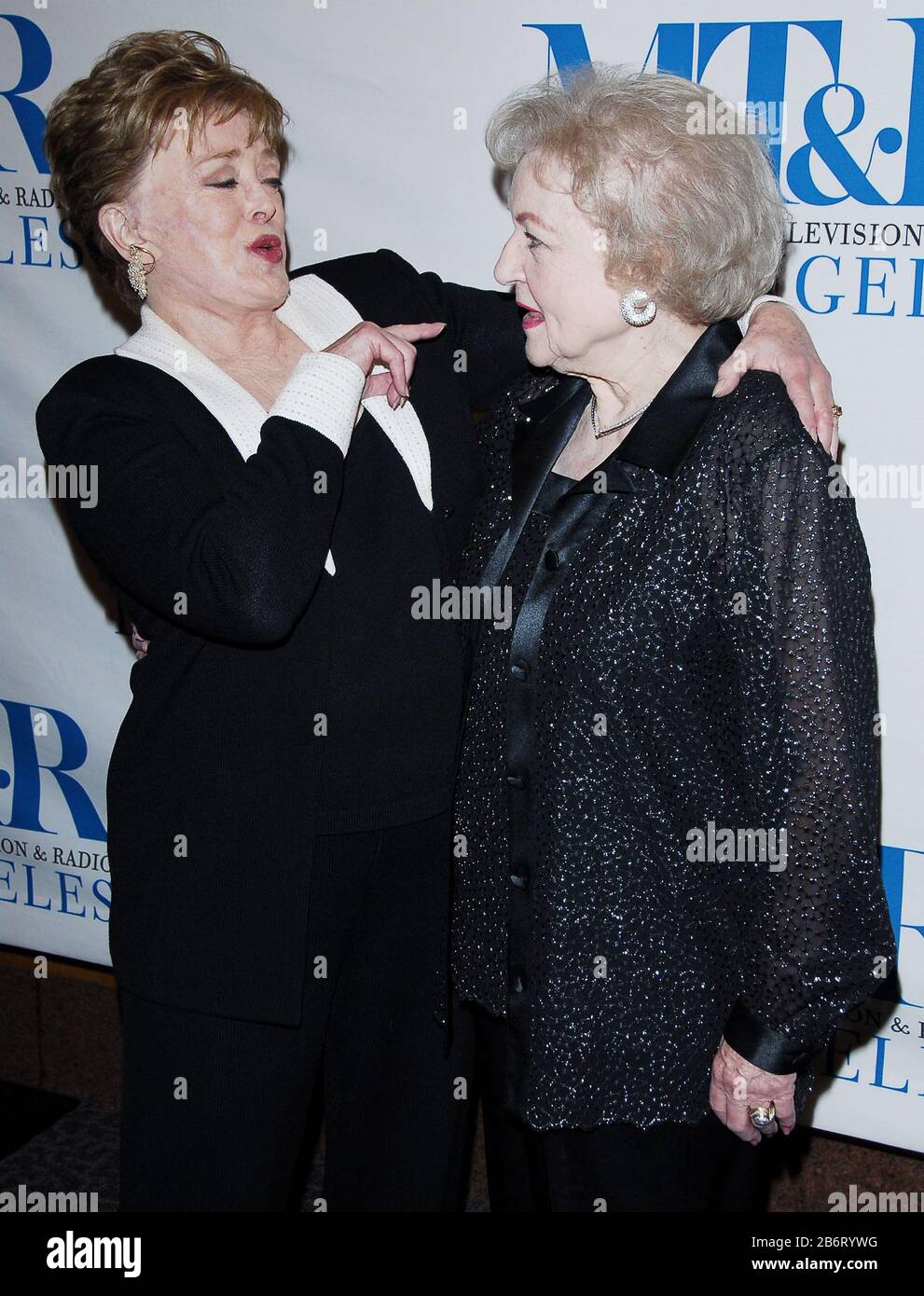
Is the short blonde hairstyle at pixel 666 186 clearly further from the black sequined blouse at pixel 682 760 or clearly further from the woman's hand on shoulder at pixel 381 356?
the woman's hand on shoulder at pixel 381 356

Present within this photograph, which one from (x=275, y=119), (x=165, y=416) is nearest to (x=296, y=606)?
(x=165, y=416)

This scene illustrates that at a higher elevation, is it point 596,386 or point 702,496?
point 596,386

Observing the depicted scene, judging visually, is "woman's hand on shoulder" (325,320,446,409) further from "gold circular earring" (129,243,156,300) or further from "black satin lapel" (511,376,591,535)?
"gold circular earring" (129,243,156,300)

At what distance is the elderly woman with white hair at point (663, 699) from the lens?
143cm

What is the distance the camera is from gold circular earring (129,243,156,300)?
5.74 ft

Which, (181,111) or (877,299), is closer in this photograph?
(181,111)

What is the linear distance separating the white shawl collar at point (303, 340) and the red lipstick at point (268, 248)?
8 cm

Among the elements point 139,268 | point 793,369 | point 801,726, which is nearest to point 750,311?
point 793,369

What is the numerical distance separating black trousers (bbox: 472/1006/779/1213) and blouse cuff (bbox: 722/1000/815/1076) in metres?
0.15

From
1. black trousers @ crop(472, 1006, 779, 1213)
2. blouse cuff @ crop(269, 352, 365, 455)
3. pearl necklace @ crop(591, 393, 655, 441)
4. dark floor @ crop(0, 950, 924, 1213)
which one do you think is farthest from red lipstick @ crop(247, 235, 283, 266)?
dark floor @ crop(0, 950, 924, 1213)

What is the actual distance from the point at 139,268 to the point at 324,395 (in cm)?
35

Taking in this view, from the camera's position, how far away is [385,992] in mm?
1824
